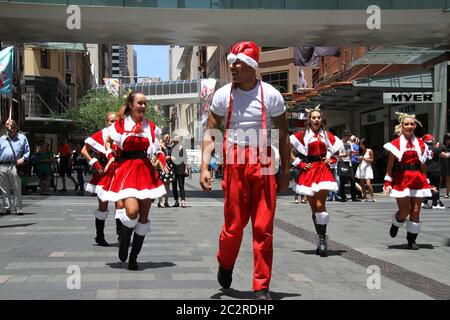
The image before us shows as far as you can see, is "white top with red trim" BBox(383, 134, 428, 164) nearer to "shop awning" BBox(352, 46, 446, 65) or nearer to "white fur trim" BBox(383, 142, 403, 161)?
"white fur trim" BBox(383, 142, 403, 161)

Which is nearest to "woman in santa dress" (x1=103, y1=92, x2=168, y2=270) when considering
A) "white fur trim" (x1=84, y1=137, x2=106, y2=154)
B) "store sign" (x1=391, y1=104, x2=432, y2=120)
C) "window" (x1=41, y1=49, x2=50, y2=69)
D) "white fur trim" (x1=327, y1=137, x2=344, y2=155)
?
"white fur trim" (x1=84, y1=137, x2=106, y2=154)

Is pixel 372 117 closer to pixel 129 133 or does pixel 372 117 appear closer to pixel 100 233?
pixel 100 233

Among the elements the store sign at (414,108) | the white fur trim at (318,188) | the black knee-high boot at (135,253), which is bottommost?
the black knee-high boot at (135,253)

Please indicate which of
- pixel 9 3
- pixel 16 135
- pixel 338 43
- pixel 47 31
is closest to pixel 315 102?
pixel 338 43

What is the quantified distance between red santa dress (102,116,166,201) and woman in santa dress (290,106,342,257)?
7.00 feet

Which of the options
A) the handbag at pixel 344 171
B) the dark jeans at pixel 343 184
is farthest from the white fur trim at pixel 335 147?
the dark jeans at pixel 343 184

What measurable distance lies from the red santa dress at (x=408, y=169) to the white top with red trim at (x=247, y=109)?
3.88 m

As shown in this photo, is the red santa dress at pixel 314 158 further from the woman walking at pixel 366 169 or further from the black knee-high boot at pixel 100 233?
the woman walking at pixel 366 169

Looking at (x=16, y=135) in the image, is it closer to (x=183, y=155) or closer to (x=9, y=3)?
(x=183, y=155)

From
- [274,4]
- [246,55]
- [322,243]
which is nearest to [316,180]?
[322,243]

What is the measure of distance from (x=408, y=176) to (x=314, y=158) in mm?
1339

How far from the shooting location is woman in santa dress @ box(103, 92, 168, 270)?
664 centimetres

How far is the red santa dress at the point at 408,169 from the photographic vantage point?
8.62 metres
